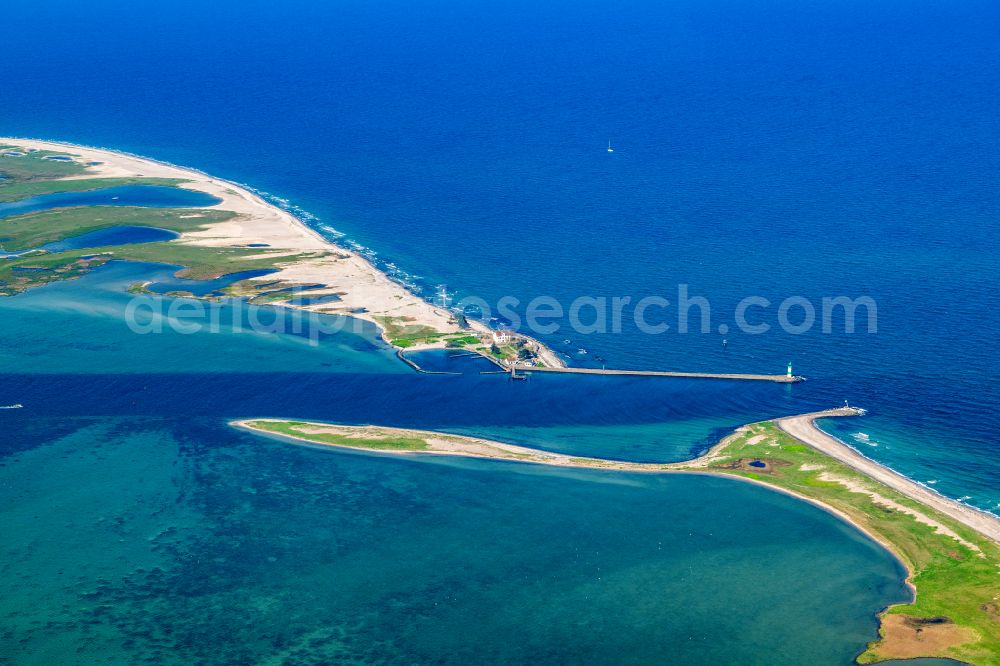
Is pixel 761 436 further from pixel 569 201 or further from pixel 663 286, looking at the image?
pixel 569 201

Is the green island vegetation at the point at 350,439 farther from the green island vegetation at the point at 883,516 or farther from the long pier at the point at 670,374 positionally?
the long pier at the point at 670,374

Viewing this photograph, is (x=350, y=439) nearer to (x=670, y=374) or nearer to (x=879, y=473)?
(x=670, y=374)

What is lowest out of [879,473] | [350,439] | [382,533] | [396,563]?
[396,563]

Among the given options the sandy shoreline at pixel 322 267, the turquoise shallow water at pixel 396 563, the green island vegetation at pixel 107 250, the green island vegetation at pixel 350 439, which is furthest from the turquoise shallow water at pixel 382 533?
the green island vegetation at pixel 107 250

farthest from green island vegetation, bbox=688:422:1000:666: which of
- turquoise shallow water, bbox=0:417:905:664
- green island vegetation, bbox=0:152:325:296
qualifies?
green island vegetation, bbox=0:152:325:296

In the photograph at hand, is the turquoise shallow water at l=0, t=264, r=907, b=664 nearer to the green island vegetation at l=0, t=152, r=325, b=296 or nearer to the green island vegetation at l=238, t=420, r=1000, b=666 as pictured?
the green island vegetation at l=238, t=420, r=1000, b=666

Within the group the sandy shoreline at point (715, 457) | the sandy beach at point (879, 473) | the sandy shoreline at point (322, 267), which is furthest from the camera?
the sandy shoreline at point (322, 267)

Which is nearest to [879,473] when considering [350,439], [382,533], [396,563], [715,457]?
[715,457]

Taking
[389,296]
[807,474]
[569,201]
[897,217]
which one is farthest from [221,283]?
[897,217]
